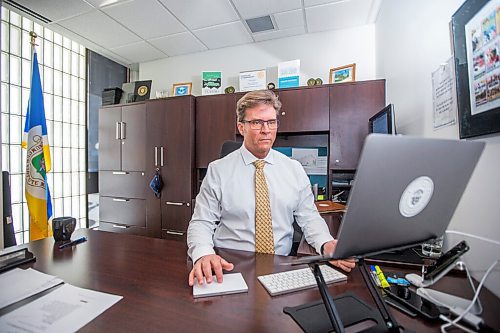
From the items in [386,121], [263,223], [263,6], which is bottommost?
[263,223]

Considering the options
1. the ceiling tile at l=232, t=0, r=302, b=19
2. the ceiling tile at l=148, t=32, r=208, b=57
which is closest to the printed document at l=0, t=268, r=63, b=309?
the ceiling tile at l=232, t=0, r=302, b=19

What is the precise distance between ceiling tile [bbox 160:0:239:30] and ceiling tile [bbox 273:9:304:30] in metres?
0.47

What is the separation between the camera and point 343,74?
282 centimetres

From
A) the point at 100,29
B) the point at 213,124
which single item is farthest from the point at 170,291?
the point at 100,29

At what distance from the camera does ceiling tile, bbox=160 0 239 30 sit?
2562 mm

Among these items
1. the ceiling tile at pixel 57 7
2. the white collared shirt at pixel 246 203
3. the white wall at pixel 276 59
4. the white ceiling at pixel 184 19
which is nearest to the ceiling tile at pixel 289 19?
the white ceiling at pixel 184 19

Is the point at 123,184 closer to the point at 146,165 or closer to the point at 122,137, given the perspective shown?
the point at 146,165

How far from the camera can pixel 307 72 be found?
3.22 m

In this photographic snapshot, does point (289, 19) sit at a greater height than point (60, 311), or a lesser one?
greater

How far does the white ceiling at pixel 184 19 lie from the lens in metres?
2.58

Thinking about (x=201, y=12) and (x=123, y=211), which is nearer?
(x=201, y=12)

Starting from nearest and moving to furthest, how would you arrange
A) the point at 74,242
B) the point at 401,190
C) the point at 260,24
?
the point at 401,190
the point at 74,242
the point at 260,24

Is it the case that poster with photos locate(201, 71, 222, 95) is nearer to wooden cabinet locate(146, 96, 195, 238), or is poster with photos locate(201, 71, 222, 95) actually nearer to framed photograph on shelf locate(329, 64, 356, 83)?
wooden cabinet locate(146, 96, 195, 238)

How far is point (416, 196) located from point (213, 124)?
282cm
